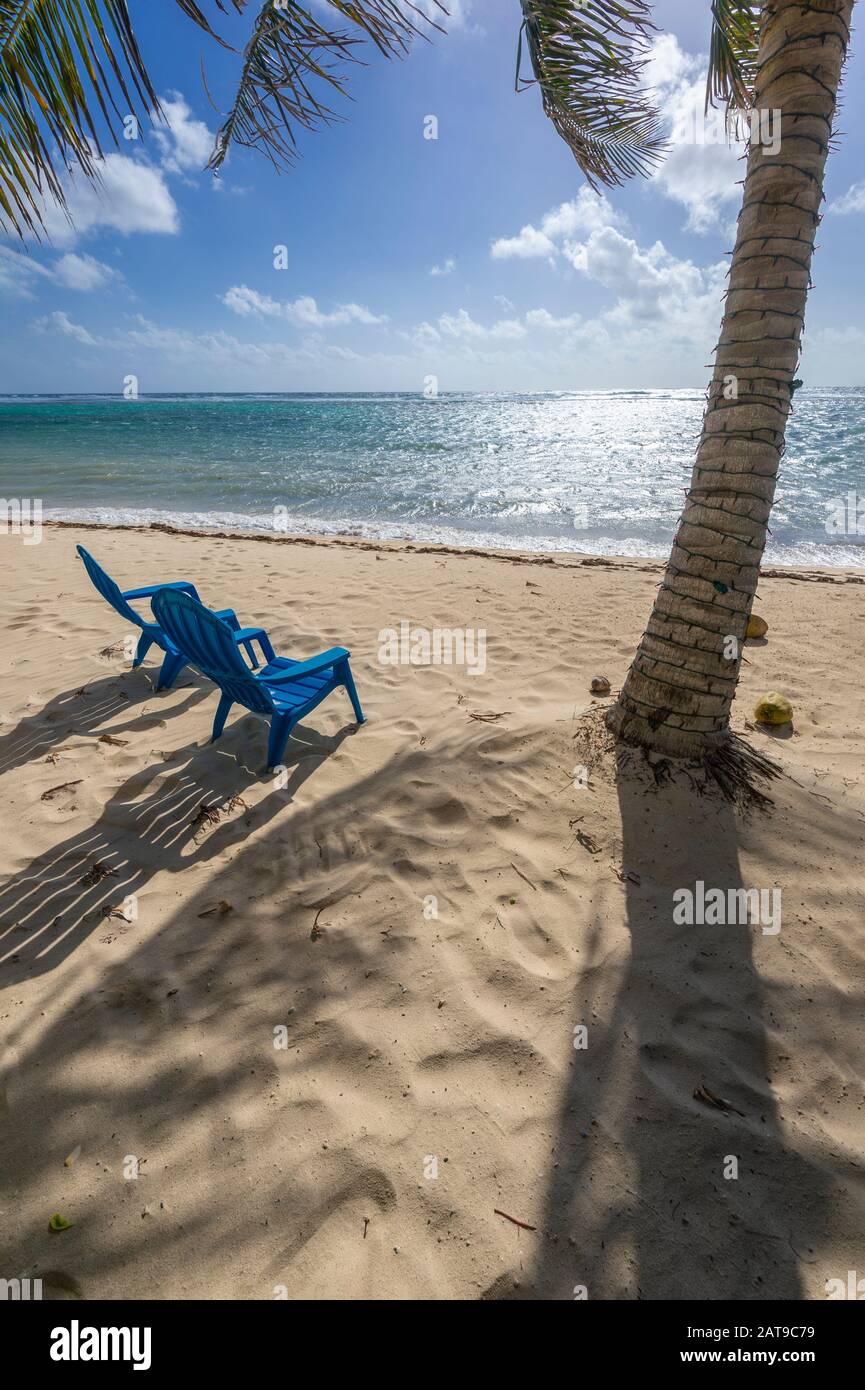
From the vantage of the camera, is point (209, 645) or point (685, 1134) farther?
point (209, 645)

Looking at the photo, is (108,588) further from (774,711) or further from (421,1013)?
(774,711)

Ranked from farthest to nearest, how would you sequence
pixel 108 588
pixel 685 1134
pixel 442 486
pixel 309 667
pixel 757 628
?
pixel 442 486
pixel 757 628
pixel 108 588
pixel 309 667
pixel 685 1134

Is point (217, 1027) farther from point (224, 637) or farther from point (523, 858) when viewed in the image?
point (224, 637)

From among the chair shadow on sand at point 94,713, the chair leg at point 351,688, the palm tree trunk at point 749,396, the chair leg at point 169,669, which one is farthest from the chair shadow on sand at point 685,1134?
the chair leg at point 169,669

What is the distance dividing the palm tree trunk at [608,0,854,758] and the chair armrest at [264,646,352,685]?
1.67 m

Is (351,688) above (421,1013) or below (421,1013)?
above

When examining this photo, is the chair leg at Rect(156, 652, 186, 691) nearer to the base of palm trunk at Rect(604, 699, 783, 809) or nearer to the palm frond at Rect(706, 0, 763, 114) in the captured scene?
the base of palm trunk at Rect(604, 699, 783, 809)

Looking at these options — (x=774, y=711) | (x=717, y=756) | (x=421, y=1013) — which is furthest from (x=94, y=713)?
(x=774, y=711)

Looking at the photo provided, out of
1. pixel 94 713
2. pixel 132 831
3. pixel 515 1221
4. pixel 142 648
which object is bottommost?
pixel 515 1221

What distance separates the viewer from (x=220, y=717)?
3381 millimetres

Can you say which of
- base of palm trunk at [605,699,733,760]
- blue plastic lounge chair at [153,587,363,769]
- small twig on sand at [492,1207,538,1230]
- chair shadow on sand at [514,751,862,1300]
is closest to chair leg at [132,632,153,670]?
blue plastic lounge chair at [153,587,363,769]

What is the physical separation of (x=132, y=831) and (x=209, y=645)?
95 centimetres

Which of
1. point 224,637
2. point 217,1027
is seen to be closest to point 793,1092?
point 217,1027

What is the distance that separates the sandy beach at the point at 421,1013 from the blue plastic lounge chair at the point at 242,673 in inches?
10.2
